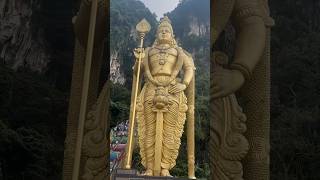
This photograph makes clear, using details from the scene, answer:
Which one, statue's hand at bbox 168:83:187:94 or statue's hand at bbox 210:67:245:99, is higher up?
statue's hand at bbox 168:83:187:94

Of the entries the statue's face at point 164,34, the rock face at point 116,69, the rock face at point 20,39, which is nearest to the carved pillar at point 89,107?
the rock face at point 20,39

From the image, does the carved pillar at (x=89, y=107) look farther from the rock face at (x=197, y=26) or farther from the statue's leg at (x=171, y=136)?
the rock face at (x=197, y=26)

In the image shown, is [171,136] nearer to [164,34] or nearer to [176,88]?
[176,88]

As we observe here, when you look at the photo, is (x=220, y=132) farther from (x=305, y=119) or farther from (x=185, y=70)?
(x=185, y=70)

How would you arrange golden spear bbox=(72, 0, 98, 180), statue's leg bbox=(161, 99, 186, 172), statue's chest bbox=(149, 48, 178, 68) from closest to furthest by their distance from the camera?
golden spear bbox=(72, 0, 98, 180) < statue's leg bbox=(161, 99, 186, 172) < statue's chest bbox=(149, 48, 178, 68)

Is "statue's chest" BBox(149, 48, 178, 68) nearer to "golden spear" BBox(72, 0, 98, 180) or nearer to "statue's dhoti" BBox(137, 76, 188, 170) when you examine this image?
"statue's dhoti" BBox(137, 76, 188, 170)

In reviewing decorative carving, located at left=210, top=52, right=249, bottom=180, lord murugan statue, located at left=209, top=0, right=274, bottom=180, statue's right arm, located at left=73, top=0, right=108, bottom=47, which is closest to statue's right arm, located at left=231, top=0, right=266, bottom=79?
lord murugan statue, located at left=209, top=0, right=274, bottom=180

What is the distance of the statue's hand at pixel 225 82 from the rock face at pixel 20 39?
1.76 m

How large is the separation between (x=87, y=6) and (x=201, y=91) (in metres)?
18.6

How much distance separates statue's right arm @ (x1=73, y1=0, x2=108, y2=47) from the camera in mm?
4770

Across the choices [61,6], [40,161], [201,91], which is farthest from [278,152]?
[201,91]

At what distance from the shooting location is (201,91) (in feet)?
75.8

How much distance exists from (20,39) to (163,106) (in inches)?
193

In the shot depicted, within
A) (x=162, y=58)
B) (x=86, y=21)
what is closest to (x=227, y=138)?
(x=86, y=21)
